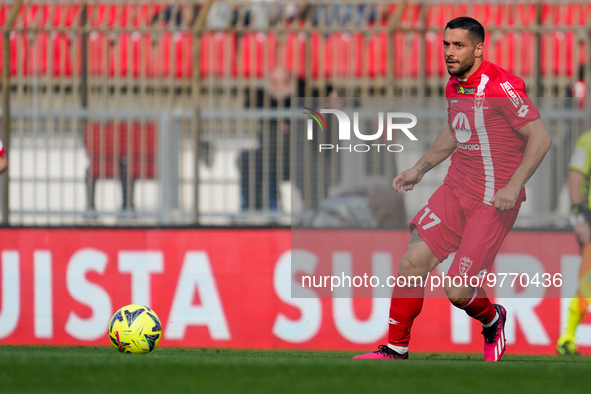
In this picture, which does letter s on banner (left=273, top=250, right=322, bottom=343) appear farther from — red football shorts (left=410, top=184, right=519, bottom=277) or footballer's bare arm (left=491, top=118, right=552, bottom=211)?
footballer's bare arm (left=491, top=118, right=552, bottom=211)

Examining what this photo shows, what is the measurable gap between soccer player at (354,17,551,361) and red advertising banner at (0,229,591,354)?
72.2 inches

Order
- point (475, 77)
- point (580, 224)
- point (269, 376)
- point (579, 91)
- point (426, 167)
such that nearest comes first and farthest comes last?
point (269, 376), point (475, 77), point (426, 167), point (580, 224), point (579, 91)

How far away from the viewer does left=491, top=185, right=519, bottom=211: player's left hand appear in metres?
6.05

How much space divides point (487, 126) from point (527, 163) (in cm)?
39

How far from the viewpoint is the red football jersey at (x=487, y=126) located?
20.1 ft

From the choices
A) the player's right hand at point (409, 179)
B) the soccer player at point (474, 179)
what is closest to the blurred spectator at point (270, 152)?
the player's right hand at point (409, 179)

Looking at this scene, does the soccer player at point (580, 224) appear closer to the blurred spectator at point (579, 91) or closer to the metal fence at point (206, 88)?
the blurred spectator at point (579, 91)

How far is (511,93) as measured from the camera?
240 inches

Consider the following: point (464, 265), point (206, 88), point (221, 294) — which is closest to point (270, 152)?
point (206, 88)

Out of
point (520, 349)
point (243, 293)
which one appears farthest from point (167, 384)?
point (520, 349)

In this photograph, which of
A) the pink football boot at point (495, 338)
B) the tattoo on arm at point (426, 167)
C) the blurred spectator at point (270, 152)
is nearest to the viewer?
the pink football boot at point (495, 338)

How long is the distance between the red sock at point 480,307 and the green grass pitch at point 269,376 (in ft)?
1.76

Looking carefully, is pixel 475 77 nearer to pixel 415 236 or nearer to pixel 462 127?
pixel 462 127

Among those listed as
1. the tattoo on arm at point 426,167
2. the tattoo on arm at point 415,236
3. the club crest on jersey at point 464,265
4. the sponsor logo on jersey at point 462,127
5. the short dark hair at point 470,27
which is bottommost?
the club crest on jersey at point 464,265
